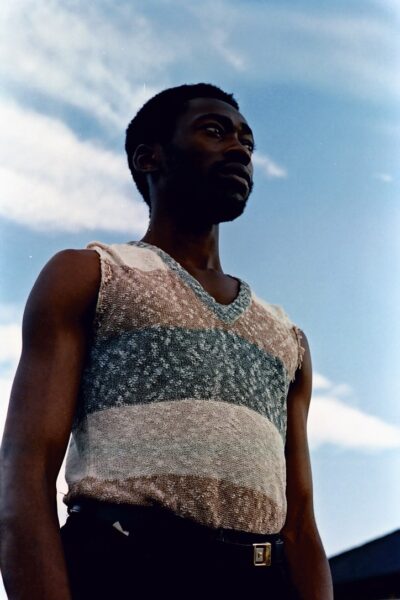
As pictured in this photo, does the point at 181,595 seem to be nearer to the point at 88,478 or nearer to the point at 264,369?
the point at 88,478

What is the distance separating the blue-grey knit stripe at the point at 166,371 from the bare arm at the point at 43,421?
66 millimetres

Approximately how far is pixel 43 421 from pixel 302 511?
0.92 metres

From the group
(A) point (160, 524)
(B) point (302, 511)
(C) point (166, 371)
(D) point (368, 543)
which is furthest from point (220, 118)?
A: (D) point (368, 543)

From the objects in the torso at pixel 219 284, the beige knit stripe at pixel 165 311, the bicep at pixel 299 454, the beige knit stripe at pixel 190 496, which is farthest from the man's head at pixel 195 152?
the beige knit stripe at pixel 190 496

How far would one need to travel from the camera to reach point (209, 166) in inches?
117

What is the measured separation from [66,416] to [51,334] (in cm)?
22

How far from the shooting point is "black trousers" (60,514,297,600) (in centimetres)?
214

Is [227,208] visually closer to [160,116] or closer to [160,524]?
[160,116]

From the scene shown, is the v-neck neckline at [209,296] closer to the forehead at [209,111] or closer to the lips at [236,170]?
the lips at [236,170]

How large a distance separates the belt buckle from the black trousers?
0.07m

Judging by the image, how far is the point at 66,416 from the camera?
230cm

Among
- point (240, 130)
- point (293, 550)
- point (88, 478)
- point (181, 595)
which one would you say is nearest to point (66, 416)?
point (88, 478)

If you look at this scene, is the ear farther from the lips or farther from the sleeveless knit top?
the sleeveless knit top

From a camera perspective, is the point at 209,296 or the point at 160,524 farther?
the point at 209,296
